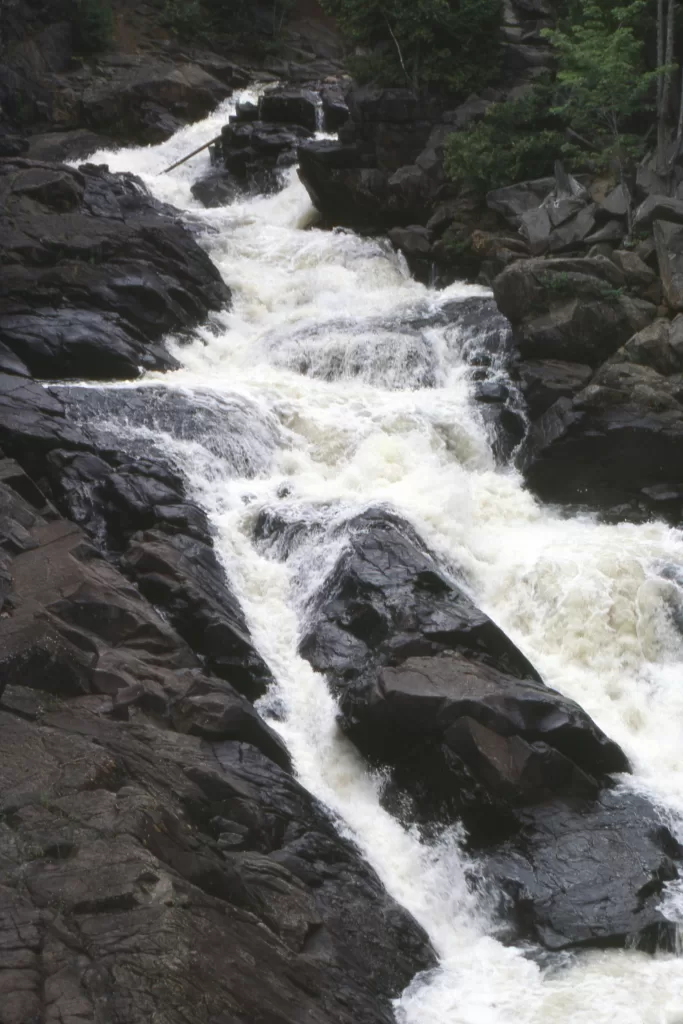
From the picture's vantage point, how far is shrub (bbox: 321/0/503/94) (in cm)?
2439

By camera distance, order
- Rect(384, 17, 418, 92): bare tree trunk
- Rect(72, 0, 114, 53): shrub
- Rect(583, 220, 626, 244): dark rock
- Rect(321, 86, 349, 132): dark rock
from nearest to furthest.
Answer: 1. Rect(583, 220, 626, 244): dark rock
2. Rect(384, 17, 418, 92): bare tree trunk
3. Rect(321, 86, 349, 132): dark rock
4. Rect(72, 0, 114, 53): shrub

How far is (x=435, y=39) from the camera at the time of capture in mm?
24969

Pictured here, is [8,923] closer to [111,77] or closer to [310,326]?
[310,326]

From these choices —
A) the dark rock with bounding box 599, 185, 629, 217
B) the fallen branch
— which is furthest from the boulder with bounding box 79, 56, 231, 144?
the dark rock with bounding box 599, 185, 629, 217

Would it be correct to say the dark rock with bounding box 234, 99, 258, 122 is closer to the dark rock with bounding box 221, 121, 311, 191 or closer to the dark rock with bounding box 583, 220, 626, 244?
the dark rock with bounding box 221, 121, 311, 191

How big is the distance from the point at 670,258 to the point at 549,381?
289 centimetres

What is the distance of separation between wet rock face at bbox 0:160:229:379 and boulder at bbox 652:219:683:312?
27.8 feet


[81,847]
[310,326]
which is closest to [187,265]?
[310,326]

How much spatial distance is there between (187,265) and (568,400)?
8491 millimetres

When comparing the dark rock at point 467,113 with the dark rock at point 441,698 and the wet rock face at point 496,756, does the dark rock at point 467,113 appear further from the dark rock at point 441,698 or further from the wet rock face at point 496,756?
the wet rock face at point 496,756

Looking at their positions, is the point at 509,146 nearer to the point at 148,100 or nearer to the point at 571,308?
the point at 571,308

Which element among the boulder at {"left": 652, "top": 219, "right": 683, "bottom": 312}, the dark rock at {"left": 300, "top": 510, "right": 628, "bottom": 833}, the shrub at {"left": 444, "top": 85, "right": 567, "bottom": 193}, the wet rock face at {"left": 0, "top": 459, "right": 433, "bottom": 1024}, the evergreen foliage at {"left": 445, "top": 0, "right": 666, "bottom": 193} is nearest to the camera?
the wet rock face at {"left": 0, "top": 459, "right": 433, "bottom": 1024}

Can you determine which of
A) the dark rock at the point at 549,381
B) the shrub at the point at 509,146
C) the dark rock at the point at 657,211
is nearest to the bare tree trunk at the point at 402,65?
the shrub at the point at 509,146

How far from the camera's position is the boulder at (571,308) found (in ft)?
52.7
